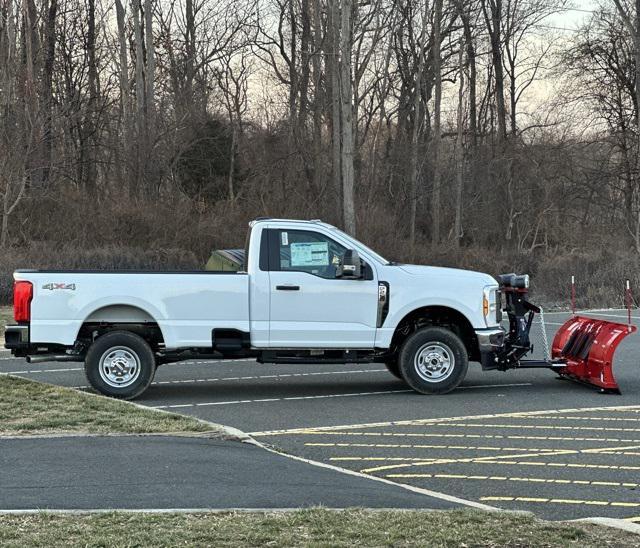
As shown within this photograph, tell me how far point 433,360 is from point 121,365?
3.80 metres

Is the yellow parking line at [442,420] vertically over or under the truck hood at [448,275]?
under

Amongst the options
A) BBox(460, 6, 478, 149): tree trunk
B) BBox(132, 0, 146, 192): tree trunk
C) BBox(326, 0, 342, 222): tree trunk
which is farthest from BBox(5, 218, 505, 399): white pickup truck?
BBox(460, 6, 478, 149): tree trunk

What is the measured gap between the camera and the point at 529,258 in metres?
43.3

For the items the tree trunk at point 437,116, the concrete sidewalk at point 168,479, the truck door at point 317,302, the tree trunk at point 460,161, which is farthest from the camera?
the tree trunk at point 460,161

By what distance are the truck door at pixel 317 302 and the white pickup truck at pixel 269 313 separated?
0.04ft

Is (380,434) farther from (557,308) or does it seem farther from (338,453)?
(557,308)

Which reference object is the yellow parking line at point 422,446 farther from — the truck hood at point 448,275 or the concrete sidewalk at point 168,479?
the truck hood at point 448,275

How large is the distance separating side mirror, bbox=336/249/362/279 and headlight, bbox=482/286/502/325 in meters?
1.61

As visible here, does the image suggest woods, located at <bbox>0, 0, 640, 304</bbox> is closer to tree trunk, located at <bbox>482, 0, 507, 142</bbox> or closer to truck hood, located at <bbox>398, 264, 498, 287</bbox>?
tree trunk, located at <bbox>482, 0, 507, 142</bbox>

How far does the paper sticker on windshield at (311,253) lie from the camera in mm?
13664

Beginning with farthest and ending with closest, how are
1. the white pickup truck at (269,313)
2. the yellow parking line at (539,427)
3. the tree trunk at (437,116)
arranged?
the tree trunk at (437,116), the white pickup truck at (269,313), the yellow parking line at (539,427)

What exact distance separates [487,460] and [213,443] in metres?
2.50

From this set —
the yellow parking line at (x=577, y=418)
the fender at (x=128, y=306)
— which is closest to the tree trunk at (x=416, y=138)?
the fender at (x=128, y=306)

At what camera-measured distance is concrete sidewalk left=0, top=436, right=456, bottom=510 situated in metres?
7.75
